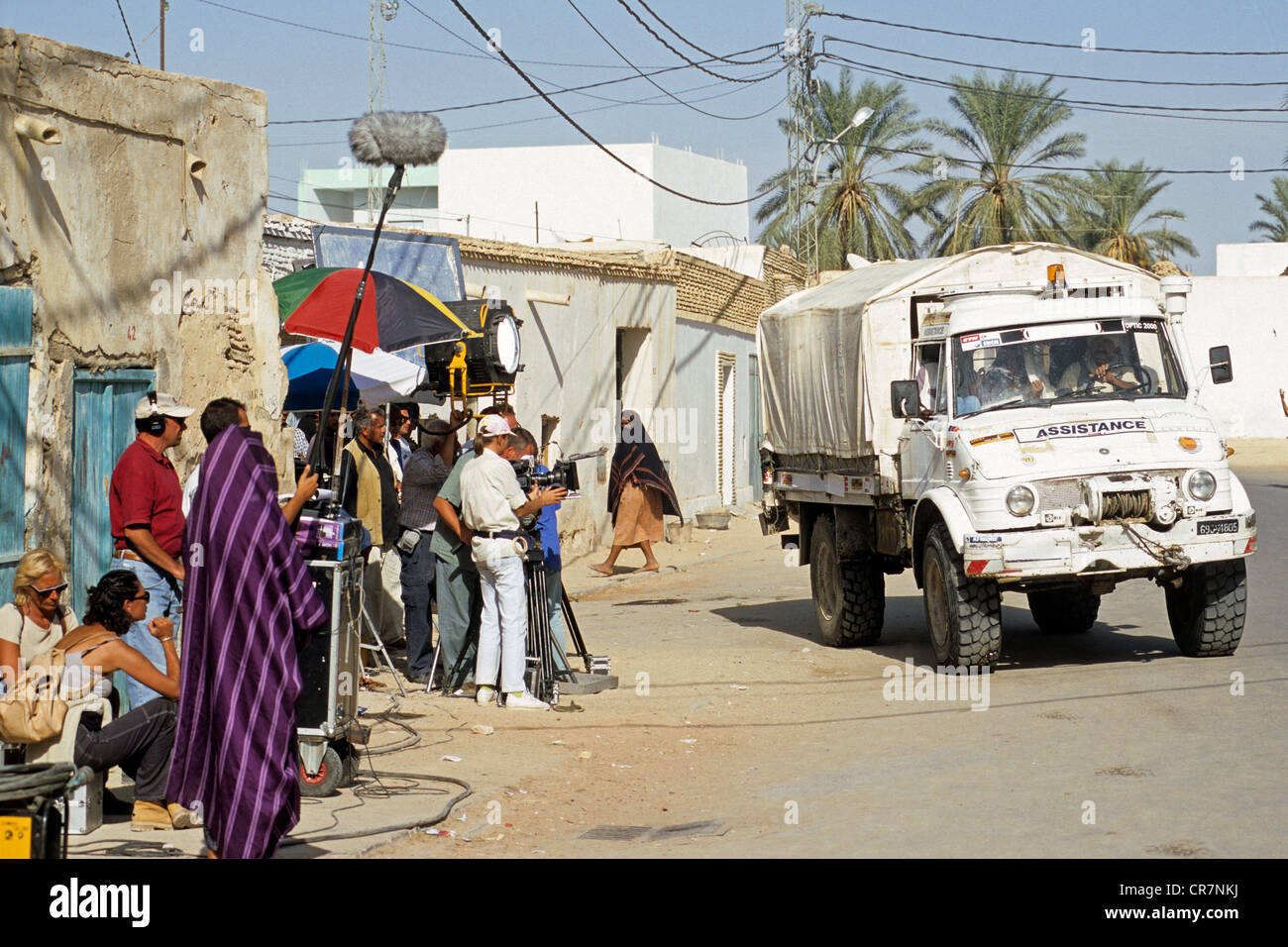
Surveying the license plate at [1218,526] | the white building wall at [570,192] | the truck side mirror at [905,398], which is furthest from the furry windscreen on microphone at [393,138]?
the white building wall at [570,192]

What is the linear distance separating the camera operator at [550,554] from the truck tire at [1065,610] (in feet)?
13.3

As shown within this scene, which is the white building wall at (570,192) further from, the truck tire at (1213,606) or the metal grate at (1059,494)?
the metal grate at (1059,494)

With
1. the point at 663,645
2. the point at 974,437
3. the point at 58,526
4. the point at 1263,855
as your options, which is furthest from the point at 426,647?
the point at 1263,855

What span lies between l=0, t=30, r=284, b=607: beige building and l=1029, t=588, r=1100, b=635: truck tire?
6510 millimetres

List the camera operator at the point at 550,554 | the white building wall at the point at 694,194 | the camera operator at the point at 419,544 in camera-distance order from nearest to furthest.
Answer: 1. the camera operator at the point at 550,554
2. the camera operator at the point at 419,544
3. the white building wall at the point at 694,194

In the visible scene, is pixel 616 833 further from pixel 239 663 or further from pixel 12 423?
pixel 12 423

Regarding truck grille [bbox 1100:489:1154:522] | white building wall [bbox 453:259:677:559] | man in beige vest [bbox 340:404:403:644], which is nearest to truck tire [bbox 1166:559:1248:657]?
truck grille [bbox 1100:489:1154:522]

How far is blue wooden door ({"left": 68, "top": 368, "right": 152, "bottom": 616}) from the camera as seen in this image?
28.4 ft

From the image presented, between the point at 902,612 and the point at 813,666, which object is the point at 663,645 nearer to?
the point at 813,666

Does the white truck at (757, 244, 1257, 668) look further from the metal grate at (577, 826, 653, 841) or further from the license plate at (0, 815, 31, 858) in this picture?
the license plate at (0, 815, 31, 858)

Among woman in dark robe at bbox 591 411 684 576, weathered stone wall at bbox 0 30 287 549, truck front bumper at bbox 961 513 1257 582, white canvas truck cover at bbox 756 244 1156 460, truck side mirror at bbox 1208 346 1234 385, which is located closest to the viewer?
weathered stone wall at bbox 0 30 287 549

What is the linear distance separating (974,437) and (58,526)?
580cm

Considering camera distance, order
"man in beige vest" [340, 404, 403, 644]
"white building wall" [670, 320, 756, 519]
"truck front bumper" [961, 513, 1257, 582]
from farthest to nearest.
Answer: "white building wall" [670, 320, 756, 519] < "man in beige vest" [340, 404, 403, 644] < "truck front bumper" [961, 513, 1257, 582]

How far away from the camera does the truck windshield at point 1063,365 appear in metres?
10.7
